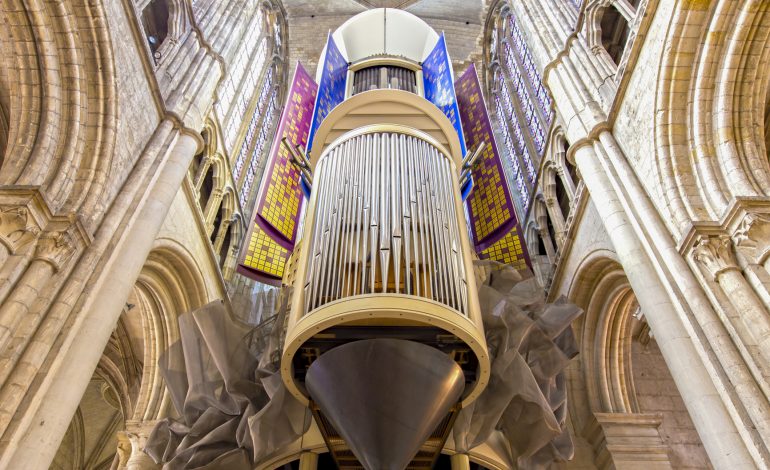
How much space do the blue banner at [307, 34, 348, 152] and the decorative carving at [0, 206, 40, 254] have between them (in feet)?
19.8

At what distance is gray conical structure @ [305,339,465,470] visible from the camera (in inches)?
171

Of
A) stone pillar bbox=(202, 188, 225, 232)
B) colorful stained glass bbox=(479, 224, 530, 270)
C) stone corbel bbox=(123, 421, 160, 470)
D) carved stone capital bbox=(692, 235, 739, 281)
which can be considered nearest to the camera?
carved stone capital bbox=(692, 235, 739, 281)

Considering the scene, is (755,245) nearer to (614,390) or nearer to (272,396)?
(614,390)

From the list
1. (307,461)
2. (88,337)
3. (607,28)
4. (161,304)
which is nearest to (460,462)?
(307,461)

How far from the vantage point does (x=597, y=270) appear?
812cm

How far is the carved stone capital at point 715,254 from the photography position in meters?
4.88

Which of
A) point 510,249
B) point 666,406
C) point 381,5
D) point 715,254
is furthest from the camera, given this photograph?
point 381,5

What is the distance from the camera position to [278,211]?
31.0 feet

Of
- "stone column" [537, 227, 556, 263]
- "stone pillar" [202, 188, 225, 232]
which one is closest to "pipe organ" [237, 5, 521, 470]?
"stone pillar" [202, 188, 225, 232]

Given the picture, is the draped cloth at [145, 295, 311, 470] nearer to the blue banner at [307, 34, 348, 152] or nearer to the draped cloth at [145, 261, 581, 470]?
the draped cloth at [145, 261, 581, 470]

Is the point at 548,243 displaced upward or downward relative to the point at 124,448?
upward

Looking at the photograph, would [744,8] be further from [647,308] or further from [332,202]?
[332,202]

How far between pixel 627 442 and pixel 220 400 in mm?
5458

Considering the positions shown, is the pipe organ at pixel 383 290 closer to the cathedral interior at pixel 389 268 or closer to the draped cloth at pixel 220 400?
the cathedral interior at pixel 389 268
